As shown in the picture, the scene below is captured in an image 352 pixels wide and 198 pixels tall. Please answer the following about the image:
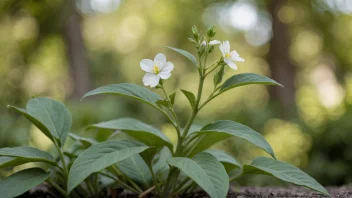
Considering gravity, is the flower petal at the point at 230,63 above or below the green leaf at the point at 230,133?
above

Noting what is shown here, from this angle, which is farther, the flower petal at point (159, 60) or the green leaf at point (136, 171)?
the green leaf at point (136, 171)

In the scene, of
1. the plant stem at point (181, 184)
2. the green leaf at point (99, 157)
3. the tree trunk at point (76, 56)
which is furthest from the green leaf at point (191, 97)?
the tree trunk at point (76, 56)

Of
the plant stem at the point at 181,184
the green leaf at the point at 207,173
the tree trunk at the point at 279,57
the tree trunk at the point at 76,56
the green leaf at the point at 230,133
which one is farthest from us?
the tree trunk at the point at 76,56

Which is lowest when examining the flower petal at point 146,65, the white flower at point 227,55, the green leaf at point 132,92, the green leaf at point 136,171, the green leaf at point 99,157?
the green leaf at point 136,171

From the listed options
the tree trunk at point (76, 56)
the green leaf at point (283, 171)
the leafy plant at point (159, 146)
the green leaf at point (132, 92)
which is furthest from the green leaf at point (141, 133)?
the tree trunk at point (76, 56)

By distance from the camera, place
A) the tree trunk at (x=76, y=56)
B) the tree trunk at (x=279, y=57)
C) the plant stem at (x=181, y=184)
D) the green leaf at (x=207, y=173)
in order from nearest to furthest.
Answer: the green leaf at (x=207, y=173) → the plant stem at (x=181, y=184) → the tree trunk at (x=279, y=57) → the tree trunk at (x=76, y=56)

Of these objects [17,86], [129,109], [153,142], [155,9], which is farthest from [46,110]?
[155,9]

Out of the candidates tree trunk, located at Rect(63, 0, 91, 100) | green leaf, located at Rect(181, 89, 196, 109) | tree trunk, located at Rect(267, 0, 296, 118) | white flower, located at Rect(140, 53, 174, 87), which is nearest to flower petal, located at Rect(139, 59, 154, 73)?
white flower, located at Rect(140, 53, 174, 87)

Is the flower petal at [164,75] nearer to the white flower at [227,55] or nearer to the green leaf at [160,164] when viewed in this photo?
the white flower at [227,55]
